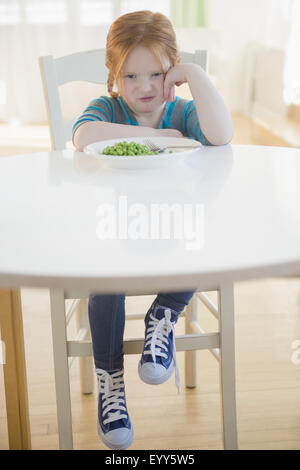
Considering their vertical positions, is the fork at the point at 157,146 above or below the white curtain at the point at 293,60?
below

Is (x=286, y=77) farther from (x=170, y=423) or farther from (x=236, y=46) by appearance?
(x=170, y=423)

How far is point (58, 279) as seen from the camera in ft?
1.83

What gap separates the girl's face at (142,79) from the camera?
1.27m

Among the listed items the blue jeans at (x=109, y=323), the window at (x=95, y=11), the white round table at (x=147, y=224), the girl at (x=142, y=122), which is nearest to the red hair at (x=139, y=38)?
the girl at (x=142, y=122)

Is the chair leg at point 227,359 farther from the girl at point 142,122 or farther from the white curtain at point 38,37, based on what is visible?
the white curtain at point 38,37

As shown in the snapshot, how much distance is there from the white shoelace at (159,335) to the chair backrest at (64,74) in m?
0.54

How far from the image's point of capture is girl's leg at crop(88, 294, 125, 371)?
40.5 inches

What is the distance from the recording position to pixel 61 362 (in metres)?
1.05

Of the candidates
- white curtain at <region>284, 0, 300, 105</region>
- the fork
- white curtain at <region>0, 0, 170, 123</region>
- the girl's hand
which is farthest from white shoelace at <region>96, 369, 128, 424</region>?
white curtain at <region>0, 0, 170, 123</region>

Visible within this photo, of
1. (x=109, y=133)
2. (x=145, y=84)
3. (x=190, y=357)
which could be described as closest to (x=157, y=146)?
(x=109, y=133)

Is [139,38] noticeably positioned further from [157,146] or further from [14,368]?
[14,368]

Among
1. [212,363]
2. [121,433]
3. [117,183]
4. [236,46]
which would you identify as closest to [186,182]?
[117,183]

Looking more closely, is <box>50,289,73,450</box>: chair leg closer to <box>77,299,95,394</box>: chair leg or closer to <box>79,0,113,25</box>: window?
<box>77,299,95,394</box>: chair leg

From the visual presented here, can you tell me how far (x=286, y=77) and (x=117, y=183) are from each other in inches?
146
